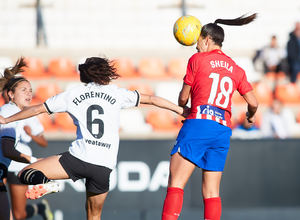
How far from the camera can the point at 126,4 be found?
15922mm

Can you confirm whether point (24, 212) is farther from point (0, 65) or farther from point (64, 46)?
point (64, 46)

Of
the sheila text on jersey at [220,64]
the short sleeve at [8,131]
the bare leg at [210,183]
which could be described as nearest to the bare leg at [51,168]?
the short sleeve at [8,131]

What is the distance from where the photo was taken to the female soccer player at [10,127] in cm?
625

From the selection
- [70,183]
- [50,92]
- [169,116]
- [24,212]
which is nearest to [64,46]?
[50,92]

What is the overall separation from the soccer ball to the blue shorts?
0.92 meters

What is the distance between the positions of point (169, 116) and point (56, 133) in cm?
256

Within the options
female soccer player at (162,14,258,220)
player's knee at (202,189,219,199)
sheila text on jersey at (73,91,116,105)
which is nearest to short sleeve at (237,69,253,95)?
female soccer player at (162,14,258,220)

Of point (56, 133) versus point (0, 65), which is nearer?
point (56, 133)

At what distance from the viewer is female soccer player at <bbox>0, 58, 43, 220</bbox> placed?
625 cm

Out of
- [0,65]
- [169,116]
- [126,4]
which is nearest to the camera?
[169,116]

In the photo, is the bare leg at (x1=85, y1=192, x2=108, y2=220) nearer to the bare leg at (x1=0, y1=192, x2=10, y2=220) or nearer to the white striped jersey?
the white striped jersey

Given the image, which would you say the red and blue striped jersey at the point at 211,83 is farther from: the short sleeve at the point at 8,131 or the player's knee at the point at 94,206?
the short sleeve at the point at 8,131

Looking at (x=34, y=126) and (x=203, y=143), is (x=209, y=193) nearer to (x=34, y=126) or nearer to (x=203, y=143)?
(x=203, y=143)

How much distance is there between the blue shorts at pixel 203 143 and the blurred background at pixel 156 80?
3.52m
